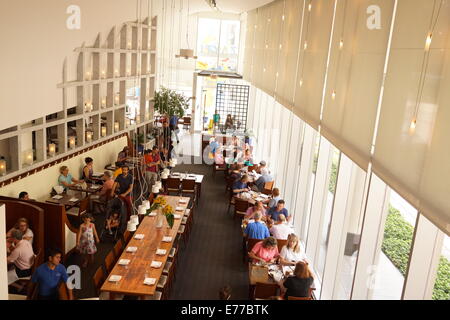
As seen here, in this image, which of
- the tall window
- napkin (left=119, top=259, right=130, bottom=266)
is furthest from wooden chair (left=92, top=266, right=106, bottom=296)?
the tall window

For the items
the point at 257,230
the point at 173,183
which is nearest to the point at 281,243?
the point at 257,230

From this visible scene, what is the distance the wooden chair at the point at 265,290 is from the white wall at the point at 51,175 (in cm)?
502

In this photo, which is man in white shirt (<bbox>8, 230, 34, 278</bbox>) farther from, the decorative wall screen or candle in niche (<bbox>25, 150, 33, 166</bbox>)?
the decorative wall screen

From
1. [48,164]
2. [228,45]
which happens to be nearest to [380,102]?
[48,164]

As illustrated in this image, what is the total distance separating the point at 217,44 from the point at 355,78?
1830cm

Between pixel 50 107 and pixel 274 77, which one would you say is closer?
pixel 50 107

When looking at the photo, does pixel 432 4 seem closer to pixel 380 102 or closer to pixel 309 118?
pixel 380 102

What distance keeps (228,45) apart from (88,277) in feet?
59.2

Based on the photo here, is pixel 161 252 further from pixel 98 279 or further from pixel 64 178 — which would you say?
pixel 64 178

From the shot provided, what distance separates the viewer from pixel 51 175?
973 centimetres

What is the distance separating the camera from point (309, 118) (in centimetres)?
815

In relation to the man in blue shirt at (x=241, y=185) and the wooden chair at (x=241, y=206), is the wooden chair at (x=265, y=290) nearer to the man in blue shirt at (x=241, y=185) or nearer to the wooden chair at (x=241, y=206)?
the wooden chair at (x=241, y=206)
